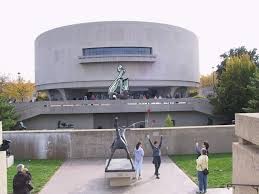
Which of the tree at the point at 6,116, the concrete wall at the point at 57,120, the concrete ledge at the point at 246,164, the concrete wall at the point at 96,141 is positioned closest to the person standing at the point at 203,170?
the concrete ledge at the point at 246,164

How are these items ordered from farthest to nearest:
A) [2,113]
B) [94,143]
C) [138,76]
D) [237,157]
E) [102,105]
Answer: [138,76] → [102,105] → [2,113] → [94,143] → [237,157]

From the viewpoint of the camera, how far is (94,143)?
20.3 metres

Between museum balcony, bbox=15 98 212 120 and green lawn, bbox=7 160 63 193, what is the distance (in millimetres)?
25832

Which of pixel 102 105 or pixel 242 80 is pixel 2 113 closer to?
pixel 102 105

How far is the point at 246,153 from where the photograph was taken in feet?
20.4

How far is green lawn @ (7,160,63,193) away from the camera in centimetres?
1421

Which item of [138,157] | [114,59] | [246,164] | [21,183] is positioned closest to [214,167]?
[138,157]

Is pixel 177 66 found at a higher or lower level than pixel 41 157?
Result: higher

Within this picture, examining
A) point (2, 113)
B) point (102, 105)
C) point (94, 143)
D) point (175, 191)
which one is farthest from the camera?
point (102, 105)

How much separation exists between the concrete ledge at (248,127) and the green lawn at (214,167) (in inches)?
265

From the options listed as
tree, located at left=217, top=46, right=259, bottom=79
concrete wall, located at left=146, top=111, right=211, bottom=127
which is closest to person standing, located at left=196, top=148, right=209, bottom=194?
concrete wall, located at left=146, top=111, right=211, bottom=127

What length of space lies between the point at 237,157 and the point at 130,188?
707 centimetres

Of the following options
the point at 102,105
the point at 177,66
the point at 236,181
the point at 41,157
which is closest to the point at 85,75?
the point at 177,66

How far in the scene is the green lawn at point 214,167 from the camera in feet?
45.5
